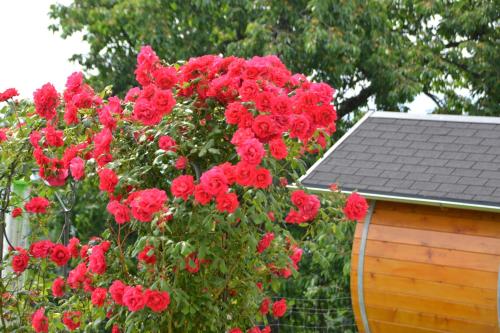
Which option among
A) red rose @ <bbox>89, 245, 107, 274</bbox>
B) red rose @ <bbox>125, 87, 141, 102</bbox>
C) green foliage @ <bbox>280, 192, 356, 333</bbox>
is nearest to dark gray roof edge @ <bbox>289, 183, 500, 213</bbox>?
red rose @ <bbox>125, 87, 141, 102</bbox>

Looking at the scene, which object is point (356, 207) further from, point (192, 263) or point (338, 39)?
point (338, 39)

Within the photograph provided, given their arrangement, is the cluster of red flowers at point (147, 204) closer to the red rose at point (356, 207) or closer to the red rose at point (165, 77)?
the red rose at point (165, 77)

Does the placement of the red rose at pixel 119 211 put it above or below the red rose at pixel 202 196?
below

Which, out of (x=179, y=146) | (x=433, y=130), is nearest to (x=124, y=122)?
(x=179, y=146)

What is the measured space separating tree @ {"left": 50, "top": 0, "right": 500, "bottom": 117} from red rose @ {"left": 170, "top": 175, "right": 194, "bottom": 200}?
6.66 meters

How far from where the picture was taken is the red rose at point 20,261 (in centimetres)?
488

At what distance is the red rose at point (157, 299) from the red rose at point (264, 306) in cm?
81

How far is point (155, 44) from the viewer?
39.2ft

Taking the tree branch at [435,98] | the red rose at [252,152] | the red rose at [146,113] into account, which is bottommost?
the tree branch at [435,98]

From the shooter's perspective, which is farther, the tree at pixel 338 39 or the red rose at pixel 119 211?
the tree at pixel 338 39

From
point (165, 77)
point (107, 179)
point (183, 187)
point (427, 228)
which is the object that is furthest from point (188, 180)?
point (427, 228)

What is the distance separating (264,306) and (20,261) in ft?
4.35

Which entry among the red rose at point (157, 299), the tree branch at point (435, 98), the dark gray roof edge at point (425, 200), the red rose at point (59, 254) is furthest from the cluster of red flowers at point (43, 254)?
the tree branch at point (435, 98)

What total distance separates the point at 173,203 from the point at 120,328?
0.86m
